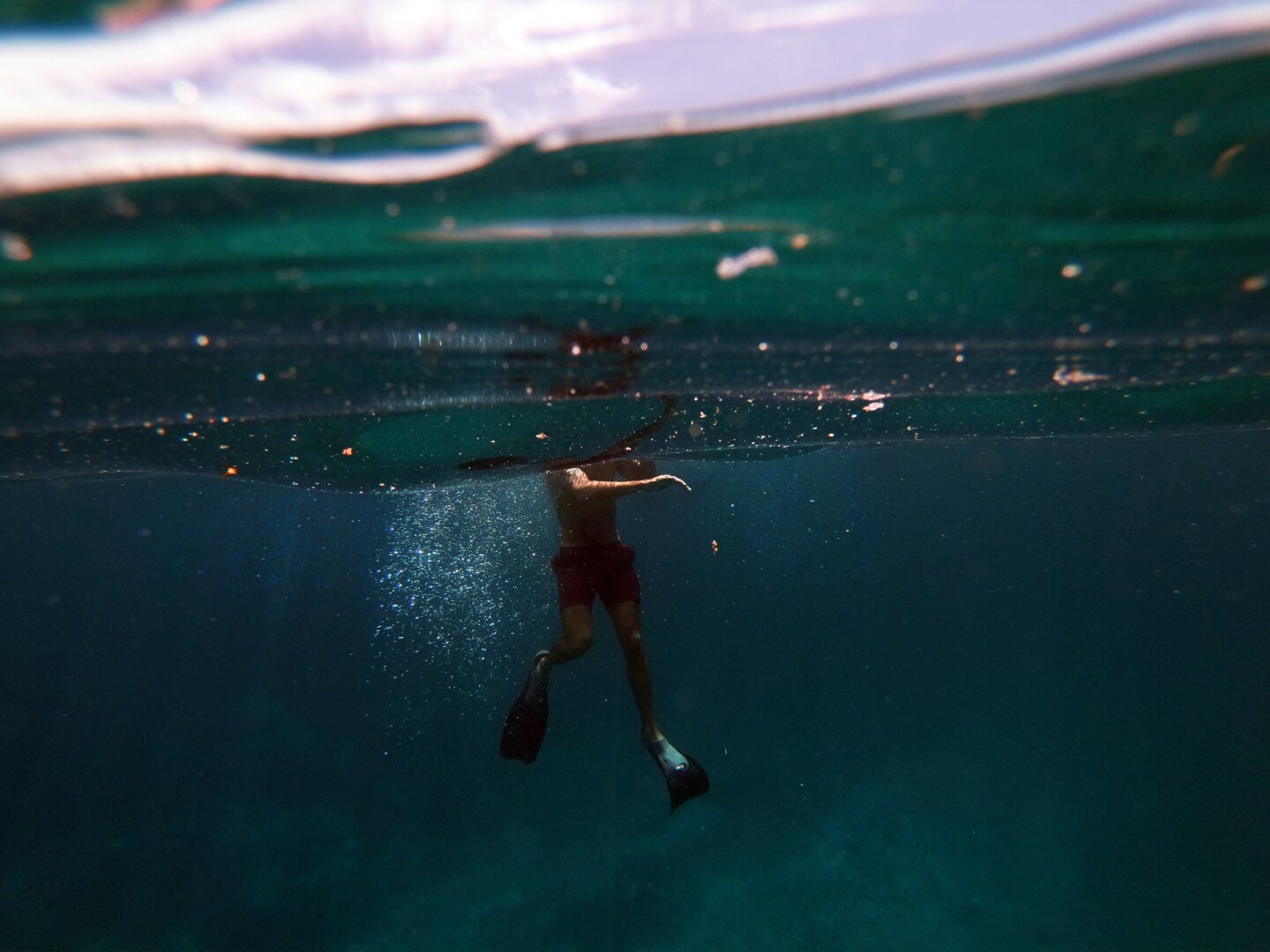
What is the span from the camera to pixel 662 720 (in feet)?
144

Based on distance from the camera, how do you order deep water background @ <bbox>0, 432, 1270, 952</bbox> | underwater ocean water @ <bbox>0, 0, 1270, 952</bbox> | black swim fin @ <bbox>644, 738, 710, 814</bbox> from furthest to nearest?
deep water background @ <bbox>0, 432, 1270, 952</bbox> → black swim fin @ <bbox>644, 738, 710, 814</bbox> → underwater ocean water @ <bbox>0, 0, 1270, 952</bbox>

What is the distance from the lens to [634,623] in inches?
335

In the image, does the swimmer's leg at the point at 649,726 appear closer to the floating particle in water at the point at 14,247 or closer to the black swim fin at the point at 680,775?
the black swim fin at the point at 680,775

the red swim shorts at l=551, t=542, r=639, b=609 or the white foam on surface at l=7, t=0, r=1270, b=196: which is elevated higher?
the white foam on surface at l=7, t=0, r=1270, b=196

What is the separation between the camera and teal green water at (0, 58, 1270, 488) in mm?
3779

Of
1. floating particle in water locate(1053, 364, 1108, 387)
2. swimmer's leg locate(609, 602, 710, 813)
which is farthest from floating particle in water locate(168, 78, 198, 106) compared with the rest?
floating particle in water locate(1053, 364, 1108, 387)

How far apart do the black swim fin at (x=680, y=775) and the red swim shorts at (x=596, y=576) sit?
1.96 m

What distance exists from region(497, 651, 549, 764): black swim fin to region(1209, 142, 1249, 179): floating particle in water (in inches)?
304

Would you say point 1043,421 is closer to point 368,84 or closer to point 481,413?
point 481,413

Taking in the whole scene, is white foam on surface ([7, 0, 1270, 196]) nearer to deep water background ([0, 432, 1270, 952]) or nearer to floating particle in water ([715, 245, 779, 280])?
floating particle in water ([715, 245, 779, 280])

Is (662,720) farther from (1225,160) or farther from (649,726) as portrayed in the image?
(1225,160)

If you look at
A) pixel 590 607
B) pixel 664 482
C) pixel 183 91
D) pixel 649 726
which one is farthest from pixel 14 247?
pixel 649 726

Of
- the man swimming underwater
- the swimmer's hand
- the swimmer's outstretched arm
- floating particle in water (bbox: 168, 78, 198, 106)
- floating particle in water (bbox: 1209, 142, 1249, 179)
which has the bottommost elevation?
the man swimming underwater

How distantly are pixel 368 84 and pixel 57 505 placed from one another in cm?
3770
